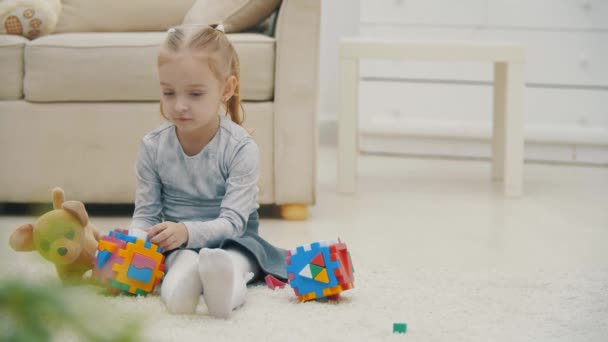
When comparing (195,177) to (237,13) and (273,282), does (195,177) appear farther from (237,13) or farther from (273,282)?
(237,13)

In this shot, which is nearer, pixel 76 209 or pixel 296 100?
pixel 76 209

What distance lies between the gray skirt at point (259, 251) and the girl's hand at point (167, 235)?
0.05 meters

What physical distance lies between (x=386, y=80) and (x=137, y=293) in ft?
6.77

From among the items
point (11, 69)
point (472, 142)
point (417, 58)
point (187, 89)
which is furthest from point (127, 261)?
point (472, 142)

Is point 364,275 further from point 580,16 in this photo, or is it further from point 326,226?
point 580,16

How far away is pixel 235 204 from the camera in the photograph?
50.7 inches

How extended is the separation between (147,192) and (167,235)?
0.53 ft

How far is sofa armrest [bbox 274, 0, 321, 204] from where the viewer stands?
191cm

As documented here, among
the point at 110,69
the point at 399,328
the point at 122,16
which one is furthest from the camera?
the point at 122,16

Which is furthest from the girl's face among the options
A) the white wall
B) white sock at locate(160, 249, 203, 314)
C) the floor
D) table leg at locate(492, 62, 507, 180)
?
the white wall

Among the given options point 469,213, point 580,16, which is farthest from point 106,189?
point 580,16

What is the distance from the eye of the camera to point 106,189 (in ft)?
6.43

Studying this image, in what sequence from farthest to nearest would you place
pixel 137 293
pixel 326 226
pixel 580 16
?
pixel 580 16 < pixel 326 226 < pixel 137 293

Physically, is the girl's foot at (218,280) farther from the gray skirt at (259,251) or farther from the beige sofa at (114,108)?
the beige sofa at (114,108)
